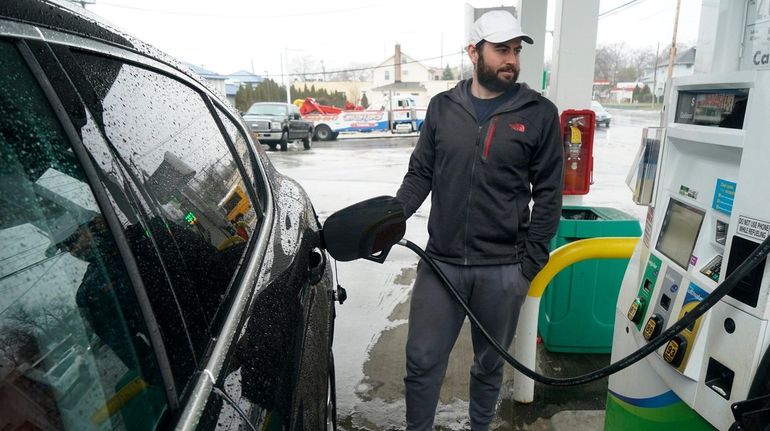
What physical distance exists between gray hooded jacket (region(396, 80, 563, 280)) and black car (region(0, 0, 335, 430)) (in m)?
1.11

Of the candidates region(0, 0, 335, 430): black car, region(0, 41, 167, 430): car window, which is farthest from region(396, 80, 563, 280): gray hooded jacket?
region(0, 41, 167, 430): car window

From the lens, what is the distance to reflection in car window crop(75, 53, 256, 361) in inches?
40.0

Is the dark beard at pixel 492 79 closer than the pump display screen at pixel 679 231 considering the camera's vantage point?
No

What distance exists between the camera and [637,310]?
179 cm

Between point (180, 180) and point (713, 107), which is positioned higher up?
point (713, 107)

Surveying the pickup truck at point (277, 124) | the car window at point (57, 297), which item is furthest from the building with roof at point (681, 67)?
the pickup truck at point (277, 124)

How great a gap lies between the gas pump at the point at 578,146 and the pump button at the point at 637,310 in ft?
5.94

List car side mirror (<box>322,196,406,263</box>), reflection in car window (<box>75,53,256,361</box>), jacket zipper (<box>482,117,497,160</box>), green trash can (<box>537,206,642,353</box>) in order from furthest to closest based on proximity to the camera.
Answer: green trash can (<box>537,206,642,353</box>) < jacket zipper (<box>482,117,497,160</box>) < car side mirror (<box>322,196,406,263</box>) < reflection in car window (<box>75,53,256,361</box>)

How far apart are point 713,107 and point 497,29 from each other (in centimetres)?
99

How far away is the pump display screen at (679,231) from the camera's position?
1.57 metres

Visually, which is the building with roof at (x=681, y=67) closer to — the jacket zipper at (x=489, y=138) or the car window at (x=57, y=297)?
the jacket zipper at (x=489, y=138)

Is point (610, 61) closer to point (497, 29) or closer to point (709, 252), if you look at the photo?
point (497, 29)

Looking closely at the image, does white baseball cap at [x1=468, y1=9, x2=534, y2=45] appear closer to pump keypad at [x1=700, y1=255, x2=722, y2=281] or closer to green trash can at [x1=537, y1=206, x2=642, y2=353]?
pump keypad at [x1=700, y1=255, x2=722, y2=281]

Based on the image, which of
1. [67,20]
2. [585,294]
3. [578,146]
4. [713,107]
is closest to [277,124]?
[578,146]
